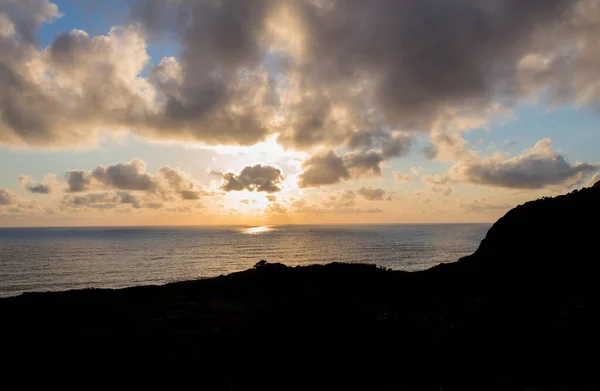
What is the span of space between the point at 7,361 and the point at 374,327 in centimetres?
1348

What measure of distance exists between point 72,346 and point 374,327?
12394 mm

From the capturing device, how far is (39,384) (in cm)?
1252

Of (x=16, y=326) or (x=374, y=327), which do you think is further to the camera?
(x=16, y=326)

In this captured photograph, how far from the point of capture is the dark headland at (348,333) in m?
11.9

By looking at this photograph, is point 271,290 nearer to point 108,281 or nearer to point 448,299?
point 448,299

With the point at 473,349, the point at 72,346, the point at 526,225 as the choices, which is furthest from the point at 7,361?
the point at 526,225

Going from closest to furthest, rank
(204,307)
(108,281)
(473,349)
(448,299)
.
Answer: (473,349), (448,299), (204,307), (108,281)

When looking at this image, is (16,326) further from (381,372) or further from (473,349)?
(473,349)

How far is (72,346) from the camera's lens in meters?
16.5

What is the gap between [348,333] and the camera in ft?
46.6

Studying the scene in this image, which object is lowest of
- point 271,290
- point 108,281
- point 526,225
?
point 108,281

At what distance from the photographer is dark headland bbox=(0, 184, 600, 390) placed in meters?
11.9

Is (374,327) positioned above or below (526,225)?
below

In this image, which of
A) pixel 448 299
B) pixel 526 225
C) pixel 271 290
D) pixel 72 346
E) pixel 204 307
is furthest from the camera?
pixel 526 225
